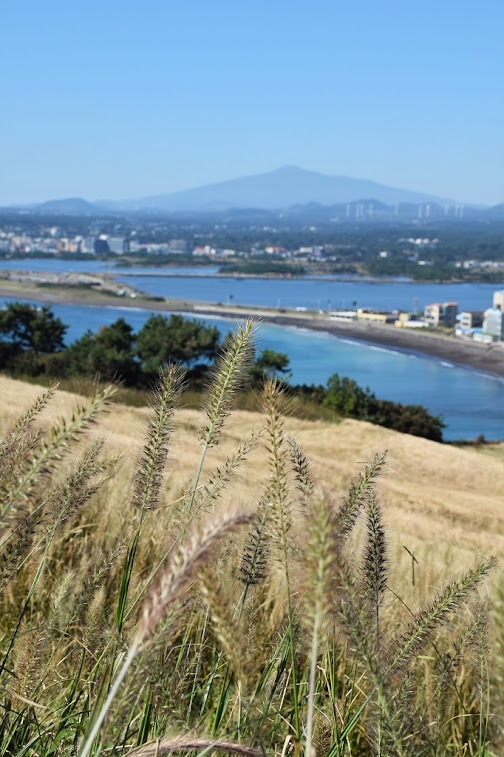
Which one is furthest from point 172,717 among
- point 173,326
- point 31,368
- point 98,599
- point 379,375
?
point 379,375

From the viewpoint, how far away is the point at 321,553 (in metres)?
0.72

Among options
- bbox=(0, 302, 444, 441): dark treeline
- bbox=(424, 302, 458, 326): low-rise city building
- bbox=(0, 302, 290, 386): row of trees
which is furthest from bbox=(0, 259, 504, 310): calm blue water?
bbox=(0, 302, 444, 441): dark treeline

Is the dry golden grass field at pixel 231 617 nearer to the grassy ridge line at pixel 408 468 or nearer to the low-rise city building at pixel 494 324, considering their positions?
the grassy ridge line at pixel 408 468

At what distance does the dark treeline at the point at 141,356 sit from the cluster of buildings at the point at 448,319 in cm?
3791

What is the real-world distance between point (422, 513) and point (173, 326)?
1931 cm

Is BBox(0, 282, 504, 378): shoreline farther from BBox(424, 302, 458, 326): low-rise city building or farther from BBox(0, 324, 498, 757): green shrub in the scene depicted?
BBox(0, 324, 498, 757): green shrub

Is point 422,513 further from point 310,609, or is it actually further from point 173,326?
point 173,326

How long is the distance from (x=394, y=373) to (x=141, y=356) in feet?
89.0

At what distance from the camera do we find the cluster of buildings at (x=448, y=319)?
205 ft

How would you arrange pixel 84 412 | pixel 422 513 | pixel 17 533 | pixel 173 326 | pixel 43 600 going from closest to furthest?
pixel 84 412, pixel 17 533, pixel 43 600, pixel 422 513, pixel 173 326

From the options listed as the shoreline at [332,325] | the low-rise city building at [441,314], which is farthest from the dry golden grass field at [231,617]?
the low-rise city building at [441,314]

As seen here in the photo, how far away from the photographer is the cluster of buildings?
62.4 m

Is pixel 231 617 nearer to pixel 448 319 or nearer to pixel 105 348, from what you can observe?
pixel 105 348

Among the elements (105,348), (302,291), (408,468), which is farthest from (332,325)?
(408,468)
